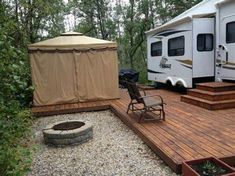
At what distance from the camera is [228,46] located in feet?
22.5

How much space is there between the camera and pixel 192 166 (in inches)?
131

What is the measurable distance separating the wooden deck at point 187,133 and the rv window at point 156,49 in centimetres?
305

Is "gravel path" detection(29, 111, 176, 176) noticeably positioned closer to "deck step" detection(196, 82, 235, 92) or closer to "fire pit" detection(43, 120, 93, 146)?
"fire pit" detection(43, 120, 93, 146)

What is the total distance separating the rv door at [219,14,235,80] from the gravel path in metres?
2.94

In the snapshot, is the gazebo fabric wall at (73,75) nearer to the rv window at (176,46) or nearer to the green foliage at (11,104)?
the rv window at (176,46)

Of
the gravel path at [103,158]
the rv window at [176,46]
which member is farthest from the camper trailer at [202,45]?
the gravel path at [103,158]

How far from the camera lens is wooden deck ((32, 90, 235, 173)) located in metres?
3.83

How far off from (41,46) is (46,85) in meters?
1.10

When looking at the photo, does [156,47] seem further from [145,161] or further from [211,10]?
[145,161]

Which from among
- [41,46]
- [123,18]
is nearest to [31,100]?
[41,46]

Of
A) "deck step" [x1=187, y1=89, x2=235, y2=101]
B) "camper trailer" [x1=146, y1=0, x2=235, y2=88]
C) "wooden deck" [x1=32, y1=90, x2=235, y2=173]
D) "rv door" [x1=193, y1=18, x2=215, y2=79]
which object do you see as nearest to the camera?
"wooden deck" [x1=32, y1=90, x2=235, y2=173]

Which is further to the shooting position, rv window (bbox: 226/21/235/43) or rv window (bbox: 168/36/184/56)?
rv window (bbox: 168/36/184/56)

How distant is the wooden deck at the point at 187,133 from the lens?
12.6 feet

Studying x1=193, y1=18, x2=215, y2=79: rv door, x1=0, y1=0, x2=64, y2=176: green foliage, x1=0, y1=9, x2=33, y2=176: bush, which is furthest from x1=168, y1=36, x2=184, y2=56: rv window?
x1=0, y1=9, x2=33, y2=176: bush
